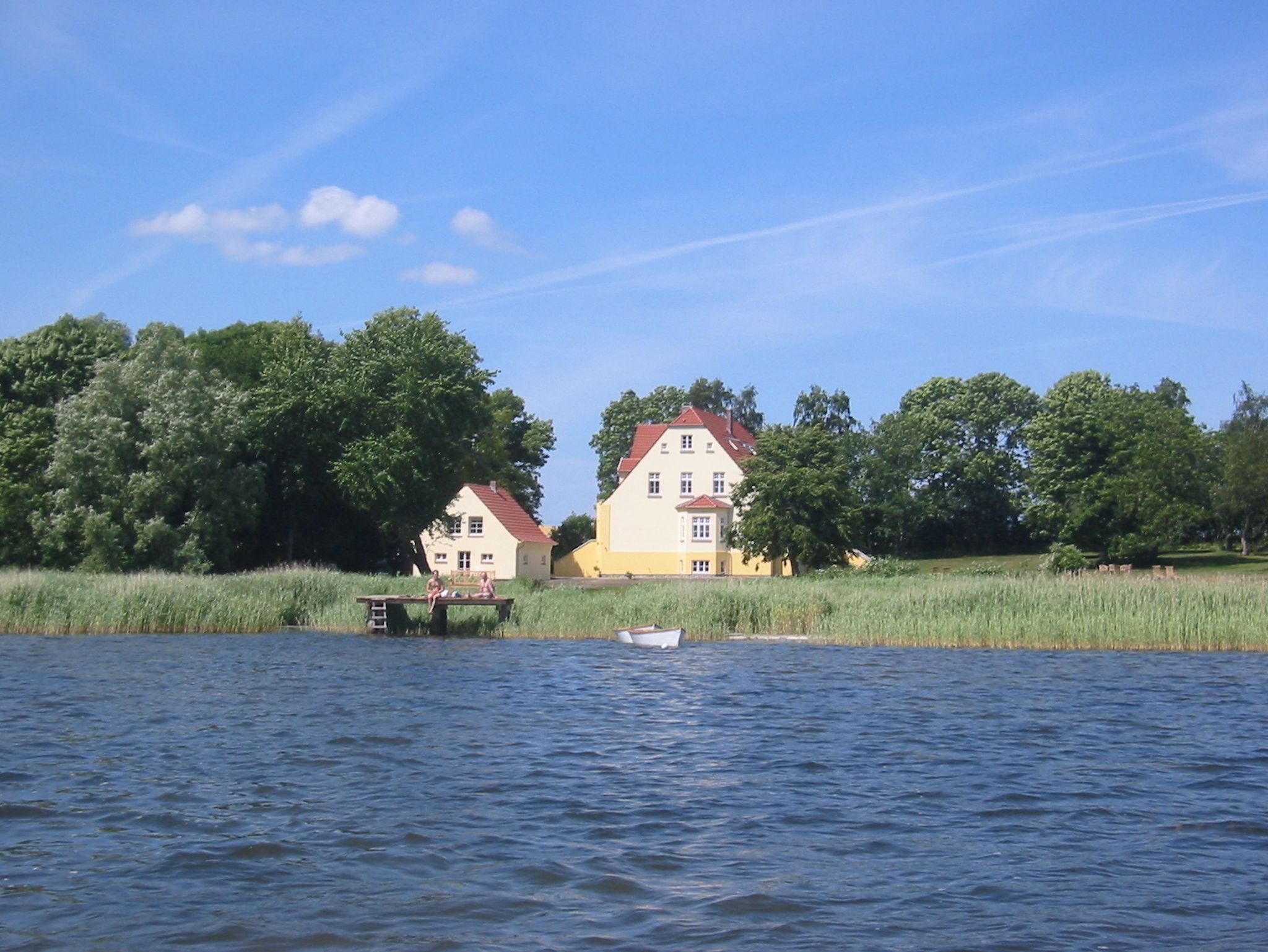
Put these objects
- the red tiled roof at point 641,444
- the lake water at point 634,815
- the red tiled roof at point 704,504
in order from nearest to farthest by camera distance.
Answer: the lake water at point 634,815 < the red tiled roof at point 704,504 < the red tiled roof at point 641,444

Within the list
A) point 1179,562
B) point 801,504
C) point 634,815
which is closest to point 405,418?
point 801,504

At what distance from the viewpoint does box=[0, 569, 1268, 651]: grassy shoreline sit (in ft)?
89.8

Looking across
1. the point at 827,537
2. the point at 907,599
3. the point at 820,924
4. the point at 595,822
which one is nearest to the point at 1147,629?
the point at 907,599

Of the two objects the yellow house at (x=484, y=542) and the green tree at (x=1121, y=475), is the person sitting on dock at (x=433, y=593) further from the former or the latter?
the green tree at (x=1121, y=475)

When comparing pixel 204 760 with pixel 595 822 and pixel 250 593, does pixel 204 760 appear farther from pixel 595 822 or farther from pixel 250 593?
pixel 250 593

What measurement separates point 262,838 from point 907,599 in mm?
21350

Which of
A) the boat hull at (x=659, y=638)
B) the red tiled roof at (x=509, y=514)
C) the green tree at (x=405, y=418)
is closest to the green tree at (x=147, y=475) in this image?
the green tree at (x=405, y=418)

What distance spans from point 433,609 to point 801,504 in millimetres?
23353

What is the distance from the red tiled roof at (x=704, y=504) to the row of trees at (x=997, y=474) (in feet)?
18.3

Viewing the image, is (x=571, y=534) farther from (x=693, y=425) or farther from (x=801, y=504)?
(x=801, y=504)

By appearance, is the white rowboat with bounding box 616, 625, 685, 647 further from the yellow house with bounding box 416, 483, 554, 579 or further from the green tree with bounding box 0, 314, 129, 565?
the yellow house with bounding box 416, 483, 554, 579

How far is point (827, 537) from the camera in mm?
52719

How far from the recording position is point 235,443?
43.2 metres

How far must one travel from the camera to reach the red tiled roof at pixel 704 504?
221 feet
